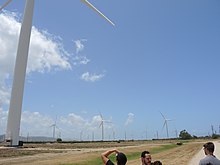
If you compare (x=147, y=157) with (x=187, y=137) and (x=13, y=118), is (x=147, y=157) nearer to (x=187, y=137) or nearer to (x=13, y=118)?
(x=13, y=118)

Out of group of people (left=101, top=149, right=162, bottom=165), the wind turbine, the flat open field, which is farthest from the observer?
the wind turbine

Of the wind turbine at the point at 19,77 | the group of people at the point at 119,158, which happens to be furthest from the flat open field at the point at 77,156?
the group of people at the point at 119,158

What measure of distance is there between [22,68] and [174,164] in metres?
40.6

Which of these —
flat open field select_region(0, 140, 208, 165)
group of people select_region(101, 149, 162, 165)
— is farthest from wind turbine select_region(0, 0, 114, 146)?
group of people select_region(101, 149, 162, 165)

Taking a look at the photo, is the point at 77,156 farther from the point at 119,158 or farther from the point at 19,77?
the point at 119,158

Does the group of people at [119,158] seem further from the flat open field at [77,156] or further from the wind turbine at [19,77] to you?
the wind turbine at [19,77]

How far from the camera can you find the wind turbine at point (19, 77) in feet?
185

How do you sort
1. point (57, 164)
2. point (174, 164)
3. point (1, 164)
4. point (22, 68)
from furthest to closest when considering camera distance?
point (22, 68) → point (1, 164) → point (57, 164) → point (174, 164)

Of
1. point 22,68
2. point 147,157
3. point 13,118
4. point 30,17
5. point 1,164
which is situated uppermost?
point 30,17

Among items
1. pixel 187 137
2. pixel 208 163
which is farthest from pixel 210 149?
pixel 187 137

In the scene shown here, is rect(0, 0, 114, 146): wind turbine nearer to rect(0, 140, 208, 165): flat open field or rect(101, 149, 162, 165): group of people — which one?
rect(0, 140, 208, 165): flat open field

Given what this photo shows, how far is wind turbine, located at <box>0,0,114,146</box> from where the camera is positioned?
2215 inches

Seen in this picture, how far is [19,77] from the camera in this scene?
56.8 meters

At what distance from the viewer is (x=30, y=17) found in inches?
2249
